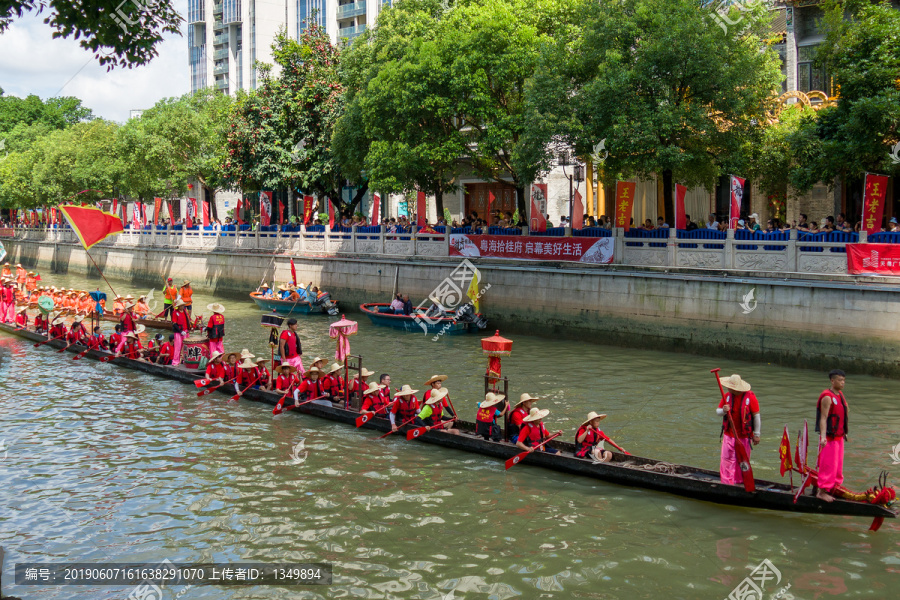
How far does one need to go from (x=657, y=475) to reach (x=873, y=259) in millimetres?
10279

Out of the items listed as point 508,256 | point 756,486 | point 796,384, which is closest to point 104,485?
point 756,486

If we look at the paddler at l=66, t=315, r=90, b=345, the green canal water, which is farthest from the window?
the paddler at l=66, t=315, r=90, b=345

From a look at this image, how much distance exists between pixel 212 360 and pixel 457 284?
10.8 m

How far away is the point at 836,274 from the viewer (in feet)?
60.0

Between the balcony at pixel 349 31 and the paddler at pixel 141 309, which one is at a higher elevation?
the balcony at pixel 349 31

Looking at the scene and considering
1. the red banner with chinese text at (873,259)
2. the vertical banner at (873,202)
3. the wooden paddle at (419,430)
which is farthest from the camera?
the vertical banner at (873,202)

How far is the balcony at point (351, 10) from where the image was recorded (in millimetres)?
60938

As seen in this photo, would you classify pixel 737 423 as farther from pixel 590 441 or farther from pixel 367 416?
pixel 367 416

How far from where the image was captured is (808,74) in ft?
95.9

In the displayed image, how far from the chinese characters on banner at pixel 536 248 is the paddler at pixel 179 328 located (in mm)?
10412

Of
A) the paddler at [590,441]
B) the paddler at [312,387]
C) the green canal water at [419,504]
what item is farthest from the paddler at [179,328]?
the paddler at [590,441]

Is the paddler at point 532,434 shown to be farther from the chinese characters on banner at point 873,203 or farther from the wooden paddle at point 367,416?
the chinese characters on banner at point 873,203

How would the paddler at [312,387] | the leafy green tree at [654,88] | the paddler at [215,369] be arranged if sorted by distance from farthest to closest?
1. the leafy green tree at [654,88]
2. the paddler at [215,369]
3. the paddler at [312,387]

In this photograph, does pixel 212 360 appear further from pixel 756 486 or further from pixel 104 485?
pixel 756 486
